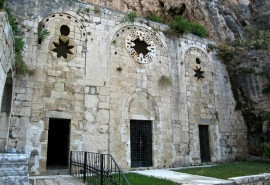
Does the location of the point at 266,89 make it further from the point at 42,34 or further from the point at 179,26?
the point at 42,34

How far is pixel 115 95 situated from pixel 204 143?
5027 mm

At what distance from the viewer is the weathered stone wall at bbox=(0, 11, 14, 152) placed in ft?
19.0

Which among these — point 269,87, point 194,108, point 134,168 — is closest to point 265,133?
point 269,87

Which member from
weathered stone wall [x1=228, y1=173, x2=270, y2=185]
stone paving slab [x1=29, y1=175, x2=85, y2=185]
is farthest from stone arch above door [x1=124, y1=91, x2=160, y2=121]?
Answer: weathered stone wall [x1=228, y1=173, x2=270, y2=185]

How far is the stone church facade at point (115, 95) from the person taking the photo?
8.52 meters

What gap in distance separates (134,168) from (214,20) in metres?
10.8

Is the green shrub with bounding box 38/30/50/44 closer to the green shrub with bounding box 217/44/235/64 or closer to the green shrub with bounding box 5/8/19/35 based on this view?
the green shrub with bounding box 5/8/19/35

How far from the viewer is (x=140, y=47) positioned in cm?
1129

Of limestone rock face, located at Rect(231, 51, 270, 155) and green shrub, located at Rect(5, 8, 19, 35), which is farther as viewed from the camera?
limestone rock face, located at Rect(231, 51, 270, 155)

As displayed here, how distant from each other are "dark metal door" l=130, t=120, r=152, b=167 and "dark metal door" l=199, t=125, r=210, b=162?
9.44 feet

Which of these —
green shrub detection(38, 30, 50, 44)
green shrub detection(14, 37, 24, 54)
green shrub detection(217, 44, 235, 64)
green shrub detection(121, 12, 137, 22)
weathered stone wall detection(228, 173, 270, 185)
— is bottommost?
weathered stone wall detection(228, 173, 270, 185)

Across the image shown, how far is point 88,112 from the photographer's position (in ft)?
30.3

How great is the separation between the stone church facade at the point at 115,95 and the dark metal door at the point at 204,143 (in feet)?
0.15

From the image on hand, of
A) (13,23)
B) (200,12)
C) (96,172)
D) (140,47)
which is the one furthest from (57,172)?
(200,12)
